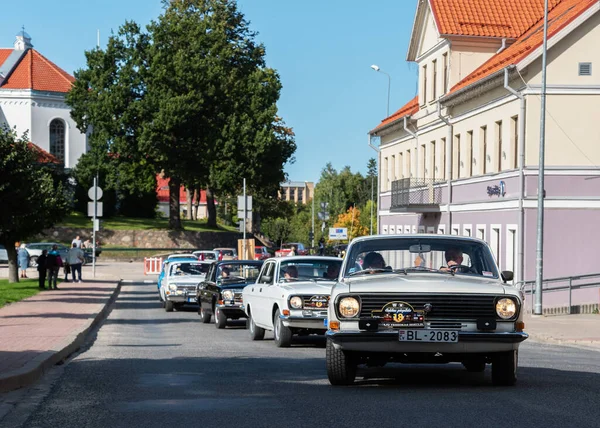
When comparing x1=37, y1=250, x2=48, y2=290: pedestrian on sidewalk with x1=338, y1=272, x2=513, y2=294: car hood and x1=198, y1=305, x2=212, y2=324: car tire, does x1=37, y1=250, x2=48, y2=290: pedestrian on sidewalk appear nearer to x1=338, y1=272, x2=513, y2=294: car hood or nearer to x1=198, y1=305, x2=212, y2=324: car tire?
x1=198, y1=305, x2=212, y2=324: car tire

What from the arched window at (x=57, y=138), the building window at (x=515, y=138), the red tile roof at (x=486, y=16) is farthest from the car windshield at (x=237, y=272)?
the arched window at (x=57, y=138)

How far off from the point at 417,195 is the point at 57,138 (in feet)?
172

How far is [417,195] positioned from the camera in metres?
47.0

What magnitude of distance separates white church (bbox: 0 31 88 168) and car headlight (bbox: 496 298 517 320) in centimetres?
8149

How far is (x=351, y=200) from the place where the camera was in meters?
151

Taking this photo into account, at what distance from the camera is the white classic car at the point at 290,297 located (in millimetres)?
18203

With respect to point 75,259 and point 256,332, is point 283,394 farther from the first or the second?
point 75,259

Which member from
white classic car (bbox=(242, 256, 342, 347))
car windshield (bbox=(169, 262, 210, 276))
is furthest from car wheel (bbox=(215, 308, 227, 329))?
car windshield (bbox=(169, 262, 210, 276))

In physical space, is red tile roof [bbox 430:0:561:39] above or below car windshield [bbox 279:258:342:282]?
above

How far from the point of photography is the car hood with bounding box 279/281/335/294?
60.1 ft

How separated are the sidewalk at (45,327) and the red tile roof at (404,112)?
54.5 ft

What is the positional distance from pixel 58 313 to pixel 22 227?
1192 centimetres

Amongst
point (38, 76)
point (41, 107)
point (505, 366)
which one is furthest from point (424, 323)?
point (38, 76)

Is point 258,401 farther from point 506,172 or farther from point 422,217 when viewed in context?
point 422,217
